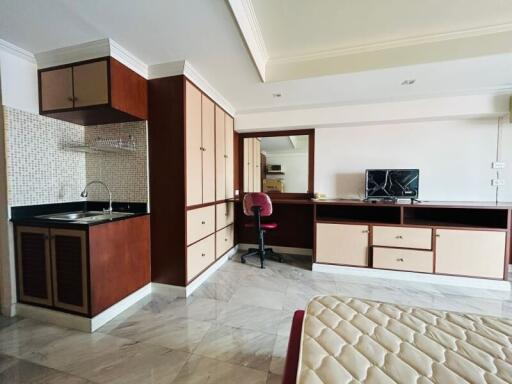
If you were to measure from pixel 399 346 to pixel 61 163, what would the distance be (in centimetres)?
301

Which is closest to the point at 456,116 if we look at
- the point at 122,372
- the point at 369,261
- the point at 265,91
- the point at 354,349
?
the point at 369,261

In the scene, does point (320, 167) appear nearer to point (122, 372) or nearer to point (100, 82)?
point (100, 82)

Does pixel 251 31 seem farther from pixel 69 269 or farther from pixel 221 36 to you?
pixel 69 269

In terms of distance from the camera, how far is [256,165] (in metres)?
3.95

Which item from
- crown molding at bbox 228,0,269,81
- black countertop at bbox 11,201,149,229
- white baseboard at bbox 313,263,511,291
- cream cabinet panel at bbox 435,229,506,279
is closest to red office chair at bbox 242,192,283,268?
white baseboard at bbox 313,263,511,291

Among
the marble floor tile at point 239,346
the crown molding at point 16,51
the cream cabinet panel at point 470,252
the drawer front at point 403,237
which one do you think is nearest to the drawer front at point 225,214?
the marble floor tile at point 239,346

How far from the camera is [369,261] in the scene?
2.89 metres

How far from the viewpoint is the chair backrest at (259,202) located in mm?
3107

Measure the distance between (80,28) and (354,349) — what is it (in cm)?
265

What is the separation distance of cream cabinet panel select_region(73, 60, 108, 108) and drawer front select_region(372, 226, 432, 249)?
3.25 meters

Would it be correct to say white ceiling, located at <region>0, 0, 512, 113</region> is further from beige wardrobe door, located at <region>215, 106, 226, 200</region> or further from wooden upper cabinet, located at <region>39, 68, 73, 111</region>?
beige wardrobe door, located at <region>215, 106, 226, 200</region>

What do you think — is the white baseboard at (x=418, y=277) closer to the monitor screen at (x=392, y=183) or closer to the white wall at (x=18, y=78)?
the monitor screen at (x=392, y=183)

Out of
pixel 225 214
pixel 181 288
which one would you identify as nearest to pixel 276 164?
pixel 225 214

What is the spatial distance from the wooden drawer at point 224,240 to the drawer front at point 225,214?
9cm
